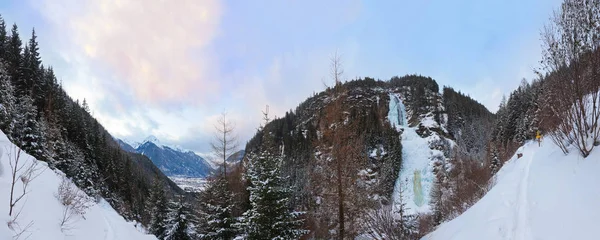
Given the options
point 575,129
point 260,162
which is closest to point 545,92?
point 575,129

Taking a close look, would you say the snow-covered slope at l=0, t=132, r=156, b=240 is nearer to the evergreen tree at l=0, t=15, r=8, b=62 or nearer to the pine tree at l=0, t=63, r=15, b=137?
the pine tree at l=0, t=63, r=15, b=137

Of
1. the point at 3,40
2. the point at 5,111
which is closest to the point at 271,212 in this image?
the point at 5,111

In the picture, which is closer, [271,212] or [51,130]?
[271,212]

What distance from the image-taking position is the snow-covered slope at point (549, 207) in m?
4.08

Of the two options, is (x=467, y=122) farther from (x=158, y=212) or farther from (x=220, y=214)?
(x=220, y=214)

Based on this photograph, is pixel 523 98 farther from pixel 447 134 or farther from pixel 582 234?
pixel 582 234

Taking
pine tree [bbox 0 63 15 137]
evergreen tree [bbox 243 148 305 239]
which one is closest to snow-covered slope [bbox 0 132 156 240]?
evergreen tree [bbox 243 148 305 239]

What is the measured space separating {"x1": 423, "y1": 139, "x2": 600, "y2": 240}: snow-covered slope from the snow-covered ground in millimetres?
41004

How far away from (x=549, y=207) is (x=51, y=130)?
3217 centimetres

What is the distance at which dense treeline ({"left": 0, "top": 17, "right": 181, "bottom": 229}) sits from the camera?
69.1 feet

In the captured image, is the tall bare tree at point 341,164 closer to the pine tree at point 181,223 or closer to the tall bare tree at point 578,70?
the tall bare tree at point 578,70

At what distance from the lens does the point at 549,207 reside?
189 inches

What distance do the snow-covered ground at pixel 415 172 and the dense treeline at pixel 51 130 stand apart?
40.6 metres

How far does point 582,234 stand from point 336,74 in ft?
24.4
